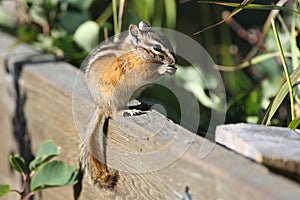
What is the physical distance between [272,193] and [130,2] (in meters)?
1.81

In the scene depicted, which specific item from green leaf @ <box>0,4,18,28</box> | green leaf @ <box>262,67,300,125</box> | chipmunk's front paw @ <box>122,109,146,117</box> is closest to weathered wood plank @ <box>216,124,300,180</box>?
green leaf @ <box>262,67,300,125</box>

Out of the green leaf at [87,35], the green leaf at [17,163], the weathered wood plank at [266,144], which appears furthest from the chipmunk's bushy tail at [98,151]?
the green leaf at [87,35]

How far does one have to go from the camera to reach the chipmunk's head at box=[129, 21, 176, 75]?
1822 mm

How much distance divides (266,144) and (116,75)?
0.59 metres

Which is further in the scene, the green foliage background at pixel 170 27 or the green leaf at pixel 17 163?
the green foliage background at pixel 170 27

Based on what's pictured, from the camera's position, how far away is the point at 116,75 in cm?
183

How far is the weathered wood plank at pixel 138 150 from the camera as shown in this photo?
126 cm

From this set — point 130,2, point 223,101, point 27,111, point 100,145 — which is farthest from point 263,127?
point 130,2

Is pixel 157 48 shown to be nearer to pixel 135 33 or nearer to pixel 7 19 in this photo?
pixel 135 33

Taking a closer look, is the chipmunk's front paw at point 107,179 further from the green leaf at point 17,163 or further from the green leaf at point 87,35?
the green leaf at point 87,35

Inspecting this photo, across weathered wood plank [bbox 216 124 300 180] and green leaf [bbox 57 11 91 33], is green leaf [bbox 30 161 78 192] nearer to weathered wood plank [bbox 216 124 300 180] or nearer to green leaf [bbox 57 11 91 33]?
weathered wood plank [bbox 216 124 300 180]

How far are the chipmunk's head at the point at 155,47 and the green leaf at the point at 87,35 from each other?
1.94 feet

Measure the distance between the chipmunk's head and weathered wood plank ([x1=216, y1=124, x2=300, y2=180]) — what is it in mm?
362

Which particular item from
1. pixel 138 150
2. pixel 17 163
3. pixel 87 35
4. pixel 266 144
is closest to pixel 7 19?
pixel 87 35
